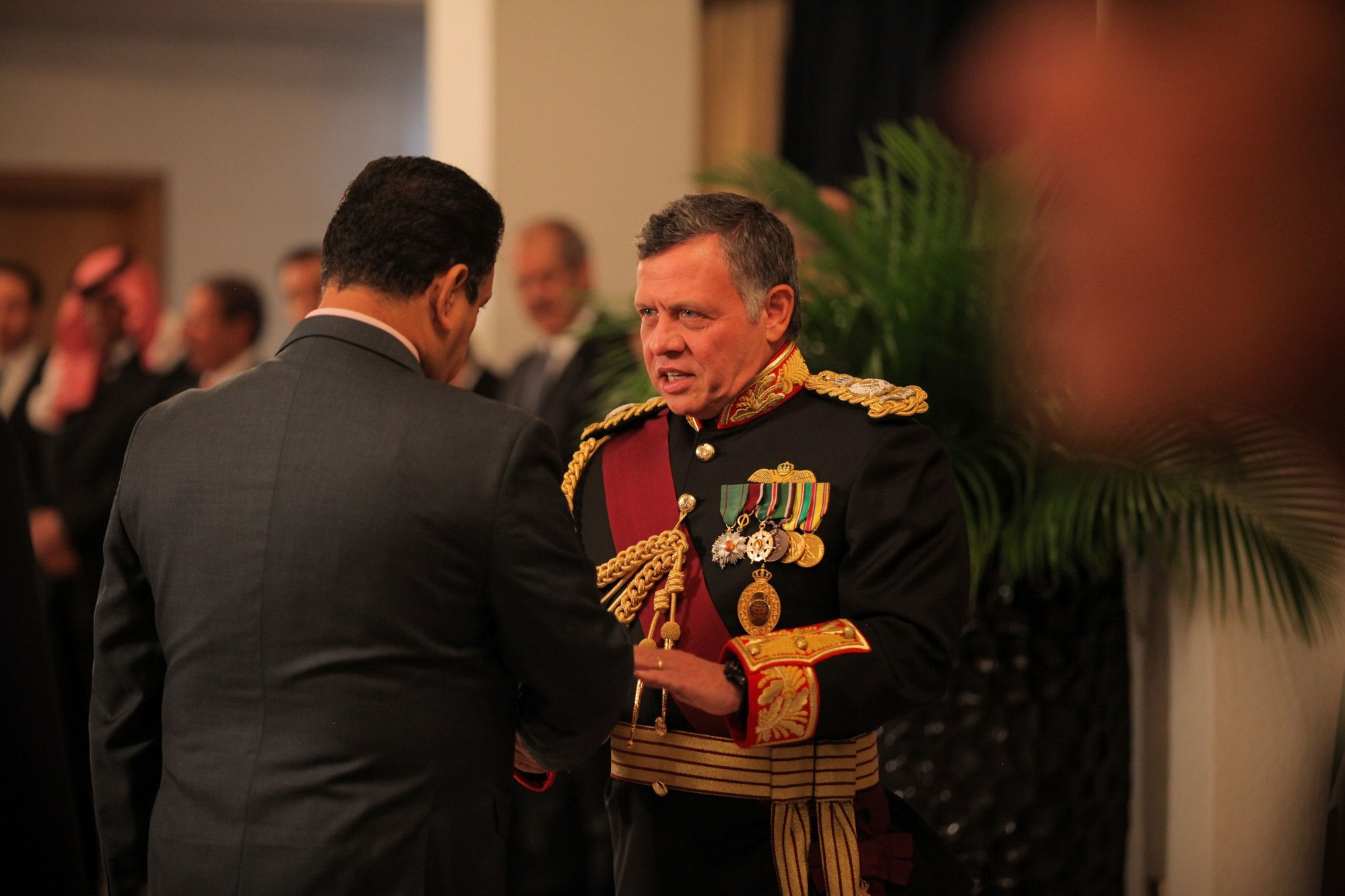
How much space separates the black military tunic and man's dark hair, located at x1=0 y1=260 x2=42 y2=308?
11.9ft

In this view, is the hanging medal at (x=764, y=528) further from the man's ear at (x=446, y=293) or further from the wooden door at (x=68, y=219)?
the wooden door at (x=68, y=219)

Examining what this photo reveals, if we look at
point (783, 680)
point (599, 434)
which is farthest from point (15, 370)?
point (783, 680)

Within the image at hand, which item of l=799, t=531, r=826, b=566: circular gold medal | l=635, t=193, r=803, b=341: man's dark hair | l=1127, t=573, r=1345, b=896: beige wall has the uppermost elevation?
l=635, t=193, r=803, b=341: man's dark hair

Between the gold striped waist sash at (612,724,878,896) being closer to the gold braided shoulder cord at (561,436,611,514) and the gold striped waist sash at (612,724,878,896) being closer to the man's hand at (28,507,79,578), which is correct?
the gold braided shoulder cord at (561,436,611,514)

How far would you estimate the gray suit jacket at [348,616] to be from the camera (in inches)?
50.8

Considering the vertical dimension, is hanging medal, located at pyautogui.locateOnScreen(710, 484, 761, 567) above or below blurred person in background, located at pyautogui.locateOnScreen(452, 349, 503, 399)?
above

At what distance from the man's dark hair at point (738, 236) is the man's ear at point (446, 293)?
0.34 m

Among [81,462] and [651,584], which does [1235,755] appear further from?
[81,462]

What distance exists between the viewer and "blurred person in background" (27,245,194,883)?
3838 millimetres

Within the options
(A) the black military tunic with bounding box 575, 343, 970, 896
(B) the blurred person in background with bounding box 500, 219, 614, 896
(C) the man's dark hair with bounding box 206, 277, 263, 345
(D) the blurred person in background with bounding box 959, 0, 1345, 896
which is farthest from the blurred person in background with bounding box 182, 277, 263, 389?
(D) the blurred person in background with bounding box 959, 0, 1345, 896

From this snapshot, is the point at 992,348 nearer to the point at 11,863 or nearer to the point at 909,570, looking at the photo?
the point at 909,570

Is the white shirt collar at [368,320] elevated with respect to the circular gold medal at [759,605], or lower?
elevated

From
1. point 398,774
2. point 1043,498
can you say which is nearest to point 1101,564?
point 1043,498

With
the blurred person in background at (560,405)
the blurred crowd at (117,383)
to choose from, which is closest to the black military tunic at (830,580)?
the blurred person in background at (560,405)
